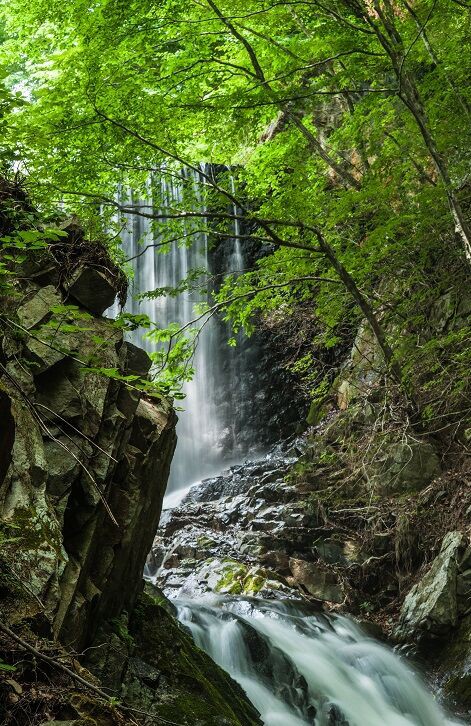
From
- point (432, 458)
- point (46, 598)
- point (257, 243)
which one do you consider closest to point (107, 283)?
point (46, 598)

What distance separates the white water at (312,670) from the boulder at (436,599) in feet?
1.49

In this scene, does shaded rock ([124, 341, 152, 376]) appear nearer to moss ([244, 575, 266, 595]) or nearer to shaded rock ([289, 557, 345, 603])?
moss ([244, 575, 266, 595])

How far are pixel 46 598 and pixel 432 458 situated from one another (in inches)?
291

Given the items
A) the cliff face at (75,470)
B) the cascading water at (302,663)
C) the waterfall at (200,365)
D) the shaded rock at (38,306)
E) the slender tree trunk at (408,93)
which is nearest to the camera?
the cliff face at (75,470)

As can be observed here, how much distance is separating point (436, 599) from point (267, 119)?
672 centimetres

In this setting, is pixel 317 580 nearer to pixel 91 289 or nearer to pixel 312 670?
pixel 312 670

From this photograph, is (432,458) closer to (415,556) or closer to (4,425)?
(415,556)

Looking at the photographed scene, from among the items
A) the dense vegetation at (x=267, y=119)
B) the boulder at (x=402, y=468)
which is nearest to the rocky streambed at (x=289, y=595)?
the boulder at (x=402, y=468)

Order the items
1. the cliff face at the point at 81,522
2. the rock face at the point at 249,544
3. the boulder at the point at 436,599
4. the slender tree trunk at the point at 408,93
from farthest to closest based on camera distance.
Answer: the rock face at the point at 249,544
the boulder at the point at 436,599
the slender tree trunk at the point at 408,93
the cliff face at the point at 81,522

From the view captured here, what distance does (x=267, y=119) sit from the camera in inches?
330

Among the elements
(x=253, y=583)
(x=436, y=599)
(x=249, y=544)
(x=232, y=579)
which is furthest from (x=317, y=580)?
(x=436, y=599)

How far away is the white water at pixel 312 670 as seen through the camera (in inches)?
245

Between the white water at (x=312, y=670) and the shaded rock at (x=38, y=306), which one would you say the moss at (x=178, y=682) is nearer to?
the white water at (x=312, y=670)

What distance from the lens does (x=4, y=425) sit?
9.46 ft
